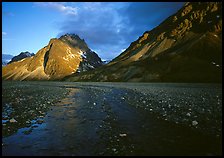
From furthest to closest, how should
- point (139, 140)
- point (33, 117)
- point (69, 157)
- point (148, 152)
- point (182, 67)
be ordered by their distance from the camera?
point (182, 67) → point (33, 117) → point (139, 140) → point (148, 152) → point (69, 157)

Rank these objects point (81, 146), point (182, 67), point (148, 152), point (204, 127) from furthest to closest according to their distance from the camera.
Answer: point (182, 67) < point (204, 127) < point (81, 146) < point (148, 152)

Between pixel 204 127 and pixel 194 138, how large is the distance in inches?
115

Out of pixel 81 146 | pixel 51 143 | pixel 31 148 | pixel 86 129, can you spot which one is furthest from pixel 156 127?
pixel 31 148

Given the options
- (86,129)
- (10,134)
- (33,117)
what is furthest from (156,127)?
(33,117)

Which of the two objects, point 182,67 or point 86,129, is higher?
point 182,67

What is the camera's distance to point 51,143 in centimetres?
1227

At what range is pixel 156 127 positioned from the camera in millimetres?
15938

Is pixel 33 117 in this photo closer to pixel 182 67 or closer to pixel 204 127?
pixel 204 127

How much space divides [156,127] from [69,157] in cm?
776

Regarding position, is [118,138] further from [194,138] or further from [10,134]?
[10,134]

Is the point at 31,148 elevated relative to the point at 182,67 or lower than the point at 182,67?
lower

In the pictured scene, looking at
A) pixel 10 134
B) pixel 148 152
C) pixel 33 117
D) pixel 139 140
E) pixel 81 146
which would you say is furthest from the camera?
pixel 33 117

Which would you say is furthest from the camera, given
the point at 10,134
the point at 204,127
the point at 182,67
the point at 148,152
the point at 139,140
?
the point at 182,67

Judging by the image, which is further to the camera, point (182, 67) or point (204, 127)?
point (182, 67)
